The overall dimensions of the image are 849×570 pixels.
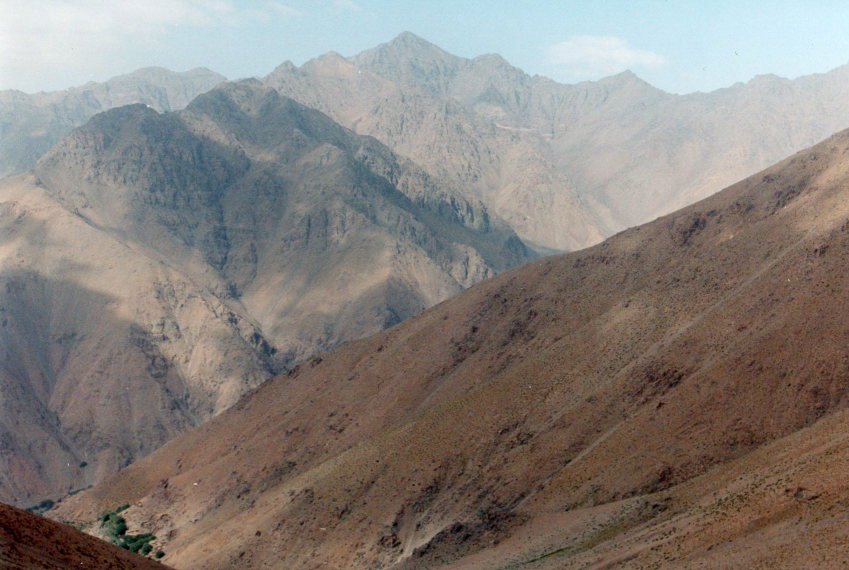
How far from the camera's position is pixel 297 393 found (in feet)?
452

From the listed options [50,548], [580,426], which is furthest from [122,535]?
[50,548]

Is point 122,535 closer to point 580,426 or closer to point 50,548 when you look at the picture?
point 580,426

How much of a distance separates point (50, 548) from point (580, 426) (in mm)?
61353

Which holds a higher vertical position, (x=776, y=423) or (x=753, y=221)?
(x=753, y=221)

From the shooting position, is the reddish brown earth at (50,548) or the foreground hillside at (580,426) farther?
the foreground hillside at (580,426)

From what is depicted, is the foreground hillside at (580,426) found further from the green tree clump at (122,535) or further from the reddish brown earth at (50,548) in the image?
the reddish brown earth at (50,548)

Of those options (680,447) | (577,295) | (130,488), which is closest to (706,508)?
(680,447)

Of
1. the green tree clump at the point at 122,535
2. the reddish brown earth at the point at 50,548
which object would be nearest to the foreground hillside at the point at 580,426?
the green tree clump at the point at 122,535

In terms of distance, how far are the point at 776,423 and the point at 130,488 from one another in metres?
91.9

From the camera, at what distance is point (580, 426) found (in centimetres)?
9494

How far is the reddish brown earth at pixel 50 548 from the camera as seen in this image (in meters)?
41.5

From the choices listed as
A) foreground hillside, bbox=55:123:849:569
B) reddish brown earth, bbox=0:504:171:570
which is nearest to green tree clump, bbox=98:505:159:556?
foreground hillside, bbox=55:123:849:569

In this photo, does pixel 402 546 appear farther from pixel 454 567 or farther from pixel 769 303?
pixel 769 303

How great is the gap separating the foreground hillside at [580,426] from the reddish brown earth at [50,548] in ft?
111
